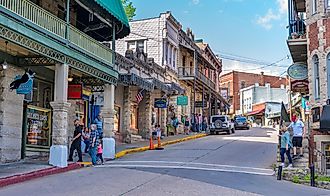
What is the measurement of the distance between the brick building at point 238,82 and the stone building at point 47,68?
70655 millimetres

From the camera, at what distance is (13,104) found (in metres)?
17.5

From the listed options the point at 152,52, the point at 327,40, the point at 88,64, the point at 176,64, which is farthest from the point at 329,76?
the point at 176,64

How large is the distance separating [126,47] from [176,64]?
6.02 meters

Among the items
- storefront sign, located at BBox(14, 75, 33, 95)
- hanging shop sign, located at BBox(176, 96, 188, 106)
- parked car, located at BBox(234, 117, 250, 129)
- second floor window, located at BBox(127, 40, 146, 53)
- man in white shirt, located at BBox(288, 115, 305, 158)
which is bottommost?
man in white shirt, located at BBox(288, 115, 305, 158)

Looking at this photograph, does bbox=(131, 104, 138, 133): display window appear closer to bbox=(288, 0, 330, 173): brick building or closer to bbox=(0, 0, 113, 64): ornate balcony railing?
bbox=(0, 0, 113, 64): ornate balcony railing

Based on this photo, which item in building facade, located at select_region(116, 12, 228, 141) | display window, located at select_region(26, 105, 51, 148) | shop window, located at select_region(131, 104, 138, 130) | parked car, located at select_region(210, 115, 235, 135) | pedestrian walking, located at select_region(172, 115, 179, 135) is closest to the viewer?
display window, located at select_region(26, 105, 51, 148)

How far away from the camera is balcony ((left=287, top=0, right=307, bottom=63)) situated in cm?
1958

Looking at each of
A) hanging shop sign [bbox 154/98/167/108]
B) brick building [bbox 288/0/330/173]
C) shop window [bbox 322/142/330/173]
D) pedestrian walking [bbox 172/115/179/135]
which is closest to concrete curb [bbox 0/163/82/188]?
brick building [bbox 288/0/330/173]

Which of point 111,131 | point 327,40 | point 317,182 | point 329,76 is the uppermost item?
point 327,40

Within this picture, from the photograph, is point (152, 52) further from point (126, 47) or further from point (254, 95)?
point (254, 95)

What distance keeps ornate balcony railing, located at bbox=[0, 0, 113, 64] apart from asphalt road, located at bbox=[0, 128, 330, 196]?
16.2ft

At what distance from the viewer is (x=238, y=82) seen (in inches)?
3632

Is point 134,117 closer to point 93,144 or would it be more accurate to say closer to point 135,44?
point 135,44

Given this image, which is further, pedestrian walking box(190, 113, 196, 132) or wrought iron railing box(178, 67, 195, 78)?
pedestrian walking box(190, 113, 196, 132)
